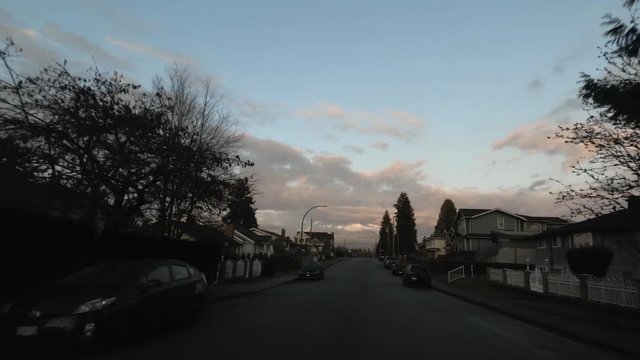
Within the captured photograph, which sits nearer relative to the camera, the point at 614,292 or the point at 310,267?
the point at 614,292

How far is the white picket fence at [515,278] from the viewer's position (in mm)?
28608

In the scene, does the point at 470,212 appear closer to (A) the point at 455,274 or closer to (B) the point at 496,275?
(A) the point at 455,274

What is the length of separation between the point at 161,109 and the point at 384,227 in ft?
536

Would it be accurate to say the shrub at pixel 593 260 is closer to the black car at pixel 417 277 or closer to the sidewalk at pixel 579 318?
the sidewalk at pixel 579 318

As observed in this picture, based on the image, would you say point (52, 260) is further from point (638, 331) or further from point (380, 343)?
point (638, 331)

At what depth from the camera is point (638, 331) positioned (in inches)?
528

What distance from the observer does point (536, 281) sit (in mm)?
25969

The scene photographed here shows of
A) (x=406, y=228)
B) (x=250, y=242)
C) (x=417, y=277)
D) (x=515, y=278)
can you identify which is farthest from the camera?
(x=406, y=228)

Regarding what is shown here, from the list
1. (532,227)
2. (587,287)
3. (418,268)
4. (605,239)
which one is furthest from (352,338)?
(532,227)

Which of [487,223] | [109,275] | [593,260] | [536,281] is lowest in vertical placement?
[109,275]

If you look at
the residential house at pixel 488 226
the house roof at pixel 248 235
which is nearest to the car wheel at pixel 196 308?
the residential house at pixel 488 226

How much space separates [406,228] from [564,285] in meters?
122

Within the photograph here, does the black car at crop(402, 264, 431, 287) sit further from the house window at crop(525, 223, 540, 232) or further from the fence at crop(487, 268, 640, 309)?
the house window at crop(525, 223, 540, 232)

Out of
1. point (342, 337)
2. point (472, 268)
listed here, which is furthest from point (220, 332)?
point (472, 268)
